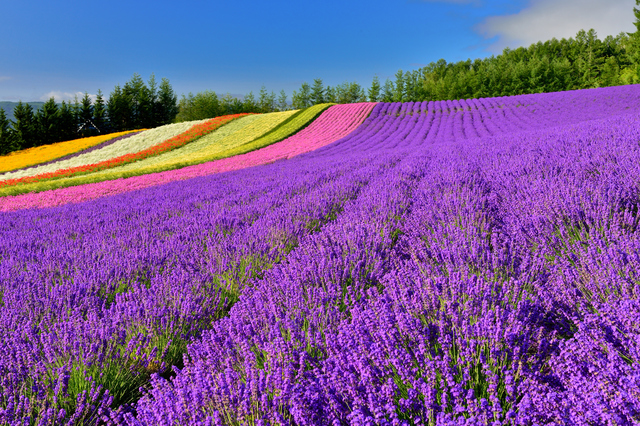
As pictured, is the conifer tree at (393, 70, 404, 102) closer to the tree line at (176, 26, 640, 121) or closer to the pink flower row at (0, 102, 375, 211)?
the tree line at (176, 26, 640, 121)

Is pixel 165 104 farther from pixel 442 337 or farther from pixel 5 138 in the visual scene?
pixel 442 337

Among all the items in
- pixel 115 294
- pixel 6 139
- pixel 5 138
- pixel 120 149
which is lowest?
pixel 115 294

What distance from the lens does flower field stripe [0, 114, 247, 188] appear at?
1548 centimetres

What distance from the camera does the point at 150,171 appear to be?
12664 millimetres

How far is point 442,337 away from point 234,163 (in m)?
12.5

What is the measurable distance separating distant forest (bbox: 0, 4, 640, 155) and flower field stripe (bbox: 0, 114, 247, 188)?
16.0m

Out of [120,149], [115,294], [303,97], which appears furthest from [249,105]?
[115,294]

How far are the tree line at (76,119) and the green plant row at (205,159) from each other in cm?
2267

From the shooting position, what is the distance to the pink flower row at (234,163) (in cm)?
803

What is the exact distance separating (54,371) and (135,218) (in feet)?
11.0

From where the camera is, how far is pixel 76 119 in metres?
35.7

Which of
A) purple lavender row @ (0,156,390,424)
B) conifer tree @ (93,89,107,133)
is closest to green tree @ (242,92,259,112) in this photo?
conifer tree @ (93,89,107,133)

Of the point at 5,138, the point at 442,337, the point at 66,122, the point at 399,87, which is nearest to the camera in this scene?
the point at 442,337

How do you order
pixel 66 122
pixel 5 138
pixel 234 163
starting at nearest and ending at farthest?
pixel 234 163, pixel 5 138, pixel 66 122
